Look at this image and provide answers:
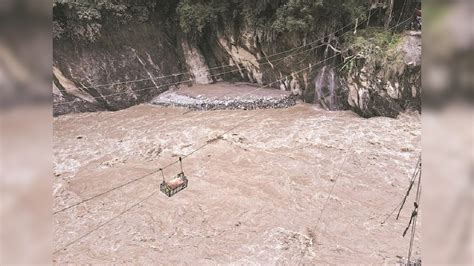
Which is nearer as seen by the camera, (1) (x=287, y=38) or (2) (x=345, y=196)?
(2) (x=345, y=196)

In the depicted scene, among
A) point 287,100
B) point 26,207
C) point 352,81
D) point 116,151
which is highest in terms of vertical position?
point 26,207

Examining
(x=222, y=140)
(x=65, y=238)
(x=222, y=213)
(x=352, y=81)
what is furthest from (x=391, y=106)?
(x=65, y=238)

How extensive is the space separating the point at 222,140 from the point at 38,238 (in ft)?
25.0

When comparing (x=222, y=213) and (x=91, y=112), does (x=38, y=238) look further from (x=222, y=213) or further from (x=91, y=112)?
(x=91, y=112)

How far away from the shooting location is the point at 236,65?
11812 millimetres

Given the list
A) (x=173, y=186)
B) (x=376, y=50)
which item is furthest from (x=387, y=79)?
(x=173, y=186)

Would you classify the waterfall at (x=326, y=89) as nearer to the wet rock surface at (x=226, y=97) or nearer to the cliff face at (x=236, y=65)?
the cliff face at (x=236, y=65)

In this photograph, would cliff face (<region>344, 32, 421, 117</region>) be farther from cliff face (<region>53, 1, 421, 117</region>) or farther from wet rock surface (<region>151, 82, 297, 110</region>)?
wet rock surface (<region>151, 82, 297, 110</region>)

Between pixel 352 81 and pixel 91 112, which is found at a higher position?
pixel 352 81

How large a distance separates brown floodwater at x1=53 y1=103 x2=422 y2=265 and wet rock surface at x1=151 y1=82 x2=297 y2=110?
614 mm

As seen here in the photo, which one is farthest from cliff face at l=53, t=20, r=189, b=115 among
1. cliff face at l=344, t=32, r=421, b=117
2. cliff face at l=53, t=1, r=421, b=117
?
cliff face at l=344, t=32, r=421, b=117

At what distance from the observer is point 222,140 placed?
839 centimetres

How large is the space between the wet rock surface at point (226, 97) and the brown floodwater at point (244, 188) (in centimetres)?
61

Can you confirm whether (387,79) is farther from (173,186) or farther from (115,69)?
(115,69)
